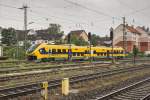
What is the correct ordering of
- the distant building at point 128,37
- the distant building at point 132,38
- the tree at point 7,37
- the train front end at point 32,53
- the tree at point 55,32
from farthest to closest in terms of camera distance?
the tree at point 55,32 → the distant building at point 132,38 → the distant building at point 128,37 → the tree at point 7,37 → the train front end at point 32,53

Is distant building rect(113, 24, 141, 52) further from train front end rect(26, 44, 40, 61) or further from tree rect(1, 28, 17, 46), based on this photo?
train front end rect(26, 44, 40, 61)

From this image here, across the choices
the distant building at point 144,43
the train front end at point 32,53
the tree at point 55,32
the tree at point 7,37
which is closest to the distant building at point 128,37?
the distant building at point 144,43

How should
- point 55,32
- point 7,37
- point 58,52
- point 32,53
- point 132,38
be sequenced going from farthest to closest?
point 55,32, point 132,38, point 7,37, point 58,52, point 32,53

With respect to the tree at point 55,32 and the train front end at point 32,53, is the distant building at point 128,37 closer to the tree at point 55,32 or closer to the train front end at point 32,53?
the tree at point 55,32

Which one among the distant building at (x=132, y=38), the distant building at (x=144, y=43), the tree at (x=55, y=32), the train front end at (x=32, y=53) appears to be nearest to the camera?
the train front end at (x=32, y=53)

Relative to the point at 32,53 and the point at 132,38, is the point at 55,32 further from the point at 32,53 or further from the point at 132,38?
the point at 32,53

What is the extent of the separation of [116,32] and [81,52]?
69266 mm

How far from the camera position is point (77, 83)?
Answer: 60.0 feet

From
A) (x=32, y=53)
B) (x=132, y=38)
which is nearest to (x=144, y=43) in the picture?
(x=132, y=38)

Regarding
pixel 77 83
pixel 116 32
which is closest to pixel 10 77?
pixel 77 83

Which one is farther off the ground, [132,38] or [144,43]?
[132,38]

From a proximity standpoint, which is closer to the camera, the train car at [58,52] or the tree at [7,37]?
the train car at [58,52]

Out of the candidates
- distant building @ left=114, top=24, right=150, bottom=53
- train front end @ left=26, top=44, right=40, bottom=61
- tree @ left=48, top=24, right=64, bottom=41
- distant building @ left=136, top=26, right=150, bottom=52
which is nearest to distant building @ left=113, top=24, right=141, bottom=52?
distant building @ left=114, top=24, right=150, bottom=53

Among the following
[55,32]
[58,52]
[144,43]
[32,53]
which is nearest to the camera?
[32,53]
